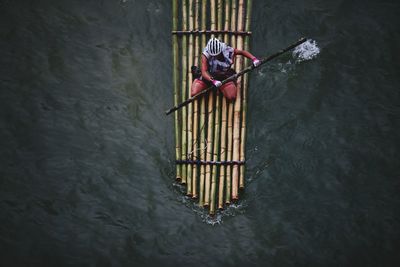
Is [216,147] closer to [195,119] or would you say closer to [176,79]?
[195,119]

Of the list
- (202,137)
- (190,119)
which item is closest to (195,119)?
(190,119)

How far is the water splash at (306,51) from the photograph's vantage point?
446cm

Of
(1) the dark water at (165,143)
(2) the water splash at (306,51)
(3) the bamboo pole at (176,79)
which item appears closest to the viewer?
(1) the dark water at (165,143)

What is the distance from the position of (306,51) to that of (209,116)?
115 centimetres

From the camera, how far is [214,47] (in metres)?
3.97

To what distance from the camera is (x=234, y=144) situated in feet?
13.6

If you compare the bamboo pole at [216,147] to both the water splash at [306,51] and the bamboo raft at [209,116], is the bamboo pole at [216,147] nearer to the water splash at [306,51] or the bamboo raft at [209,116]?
the bamboo raft at [209,116]

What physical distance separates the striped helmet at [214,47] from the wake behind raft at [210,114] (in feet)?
0.85

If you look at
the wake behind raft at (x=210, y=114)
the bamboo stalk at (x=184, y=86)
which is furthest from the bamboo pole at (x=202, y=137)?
the bamboo stalk at (x=184, y=86)

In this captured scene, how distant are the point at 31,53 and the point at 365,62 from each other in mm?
3111

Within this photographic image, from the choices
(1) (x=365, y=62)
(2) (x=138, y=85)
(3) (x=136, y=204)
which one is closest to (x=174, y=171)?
(3) (x=136, y=204)

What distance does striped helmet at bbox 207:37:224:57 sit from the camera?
13.0 ft

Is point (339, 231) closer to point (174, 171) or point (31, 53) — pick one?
point (174, 171)

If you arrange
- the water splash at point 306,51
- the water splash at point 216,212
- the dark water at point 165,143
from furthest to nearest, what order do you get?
the water splash at point 306,51
the water splash at point 216,212
the dark water at point 165,143
